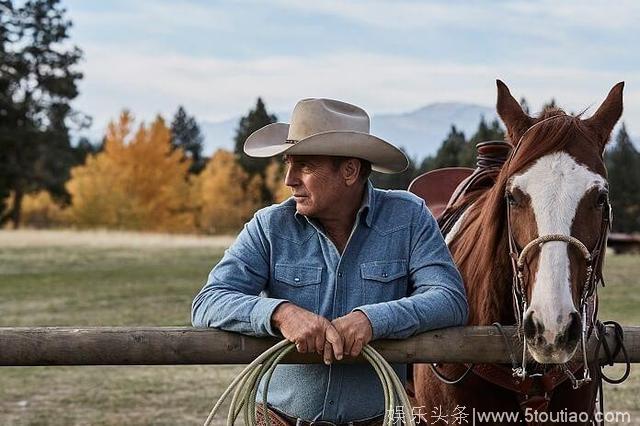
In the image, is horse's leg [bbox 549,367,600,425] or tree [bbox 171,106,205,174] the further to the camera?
A: tree [bbox 171,106,205,174]

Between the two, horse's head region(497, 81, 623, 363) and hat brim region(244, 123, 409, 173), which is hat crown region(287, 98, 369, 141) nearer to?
hat brim region(244, 123, 409, 173)

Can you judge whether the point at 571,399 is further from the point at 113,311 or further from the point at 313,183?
A: the point at 113,311

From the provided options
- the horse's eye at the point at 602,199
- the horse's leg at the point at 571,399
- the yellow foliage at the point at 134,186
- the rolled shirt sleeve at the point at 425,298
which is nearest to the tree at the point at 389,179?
the rolled shirt sleeve at the point at 425,298

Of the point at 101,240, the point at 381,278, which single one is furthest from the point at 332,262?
the point at 101,240

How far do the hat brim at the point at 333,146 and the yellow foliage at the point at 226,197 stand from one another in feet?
156

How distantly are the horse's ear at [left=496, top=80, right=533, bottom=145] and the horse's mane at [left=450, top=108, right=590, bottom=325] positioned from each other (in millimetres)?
37

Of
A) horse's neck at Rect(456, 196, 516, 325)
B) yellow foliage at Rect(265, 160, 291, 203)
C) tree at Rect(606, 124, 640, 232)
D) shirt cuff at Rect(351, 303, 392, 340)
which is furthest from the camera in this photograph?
tree at Rect(606, 124, 640, 232)

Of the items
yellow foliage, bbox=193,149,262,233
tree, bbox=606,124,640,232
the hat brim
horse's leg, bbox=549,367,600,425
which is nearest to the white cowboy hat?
the hat brim

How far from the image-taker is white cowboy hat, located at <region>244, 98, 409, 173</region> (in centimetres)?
315

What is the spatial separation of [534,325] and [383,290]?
514 millimetres

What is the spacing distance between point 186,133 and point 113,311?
7696 centimetres

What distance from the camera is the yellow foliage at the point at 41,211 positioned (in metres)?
53.9

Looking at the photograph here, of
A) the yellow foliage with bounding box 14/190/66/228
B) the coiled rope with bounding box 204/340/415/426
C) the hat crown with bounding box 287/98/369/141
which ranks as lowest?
the yellow foliage with bounding box 14/190/66/228

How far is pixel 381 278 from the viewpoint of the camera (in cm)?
322
